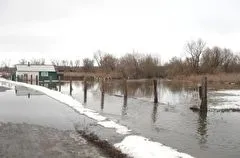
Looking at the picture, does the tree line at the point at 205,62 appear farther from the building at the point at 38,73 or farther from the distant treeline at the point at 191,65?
the building at the point at 38,73

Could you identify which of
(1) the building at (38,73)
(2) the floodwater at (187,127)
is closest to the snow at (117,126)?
(2) the floodwater at (187,127)

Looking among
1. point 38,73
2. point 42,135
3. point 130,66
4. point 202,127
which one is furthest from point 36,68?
point 42,135

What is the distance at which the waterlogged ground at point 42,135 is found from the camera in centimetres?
1211

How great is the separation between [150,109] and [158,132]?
8.65 metres

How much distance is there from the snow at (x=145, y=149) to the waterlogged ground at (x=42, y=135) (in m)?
0.99

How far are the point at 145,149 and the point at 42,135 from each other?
16.2 feet

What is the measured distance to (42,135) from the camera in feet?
49.8

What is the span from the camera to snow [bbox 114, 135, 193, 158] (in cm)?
1172

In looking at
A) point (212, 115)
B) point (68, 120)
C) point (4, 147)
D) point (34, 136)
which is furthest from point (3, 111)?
point (212, 115)

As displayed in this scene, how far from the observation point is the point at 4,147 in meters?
12.7

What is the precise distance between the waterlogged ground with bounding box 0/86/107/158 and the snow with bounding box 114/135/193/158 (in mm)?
990

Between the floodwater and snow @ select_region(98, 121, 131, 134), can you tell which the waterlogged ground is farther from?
the floodwater


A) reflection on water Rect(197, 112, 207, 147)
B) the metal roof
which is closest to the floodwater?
reflection on water Rect(197, 112, 207, 147)

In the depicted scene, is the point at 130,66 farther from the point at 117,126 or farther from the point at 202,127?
the point at 117,126
